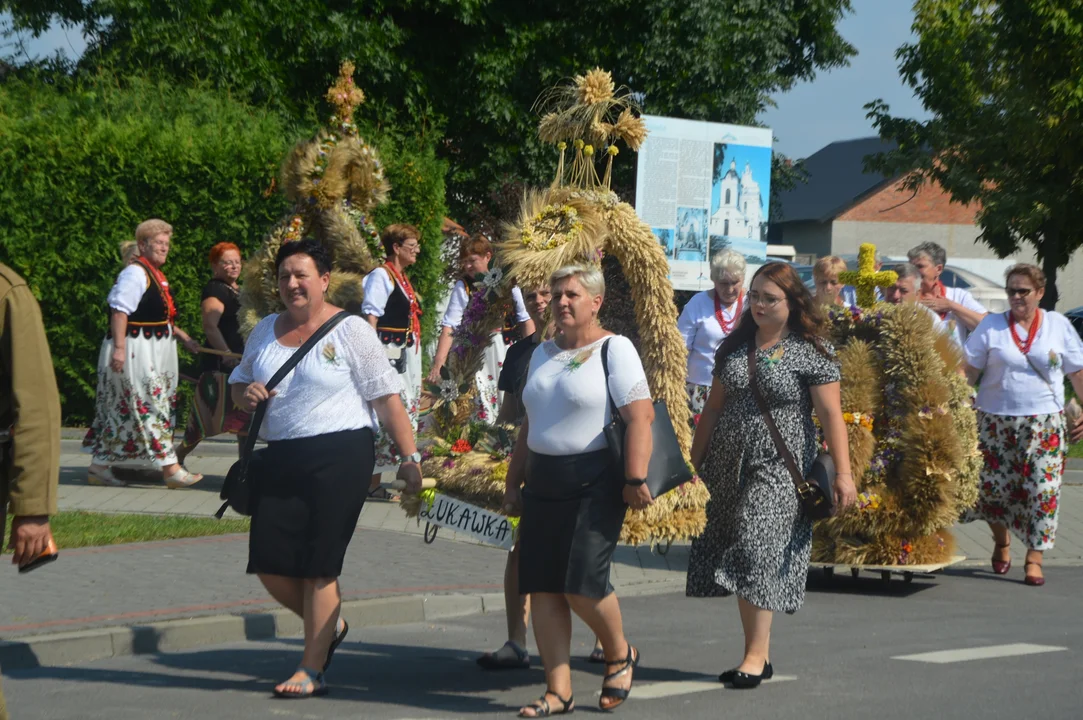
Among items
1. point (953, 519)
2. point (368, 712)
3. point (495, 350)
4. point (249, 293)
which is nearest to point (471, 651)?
point (368, 712)

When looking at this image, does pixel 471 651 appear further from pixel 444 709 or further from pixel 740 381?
pixel 740 381

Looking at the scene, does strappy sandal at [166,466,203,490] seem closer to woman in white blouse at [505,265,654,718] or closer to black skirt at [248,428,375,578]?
black skirt at [248,428,375,578]

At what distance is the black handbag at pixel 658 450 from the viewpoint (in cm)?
571

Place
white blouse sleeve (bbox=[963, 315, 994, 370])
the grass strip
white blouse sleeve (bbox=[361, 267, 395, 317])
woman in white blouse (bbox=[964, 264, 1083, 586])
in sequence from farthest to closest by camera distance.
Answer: white blouse sleeve (bbox=[361, 267, 395, 317]) → white blouse sleeve (bbox=[963, 315, 994, 370]) → woman in white blouse (bbox=[964, 264, 1083, 586]) → the grass strip

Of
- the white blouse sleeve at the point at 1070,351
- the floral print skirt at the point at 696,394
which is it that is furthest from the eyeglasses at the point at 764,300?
the white blouse sleeve at the point at 1070,351

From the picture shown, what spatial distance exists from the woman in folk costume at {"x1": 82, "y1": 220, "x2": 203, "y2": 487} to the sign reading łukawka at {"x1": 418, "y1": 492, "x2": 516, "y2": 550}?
494 cm

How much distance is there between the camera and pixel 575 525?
5.69 meters

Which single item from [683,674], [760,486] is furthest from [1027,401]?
[683,674]

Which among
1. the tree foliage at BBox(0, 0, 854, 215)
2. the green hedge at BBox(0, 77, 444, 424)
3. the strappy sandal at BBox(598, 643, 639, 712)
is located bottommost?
the strappy sandal at BBox(598, 643, 639, 712)

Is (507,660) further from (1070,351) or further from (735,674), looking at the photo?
(1070,351)

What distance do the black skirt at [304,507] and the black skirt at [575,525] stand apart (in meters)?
0.79

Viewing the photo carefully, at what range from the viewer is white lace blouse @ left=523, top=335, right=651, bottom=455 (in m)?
5.71

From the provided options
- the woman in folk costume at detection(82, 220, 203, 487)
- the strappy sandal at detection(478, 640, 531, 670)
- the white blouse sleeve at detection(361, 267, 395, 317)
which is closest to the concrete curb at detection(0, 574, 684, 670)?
the strappy sandal at detection(478, 640, 531, 670)

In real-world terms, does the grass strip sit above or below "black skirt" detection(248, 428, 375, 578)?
below
